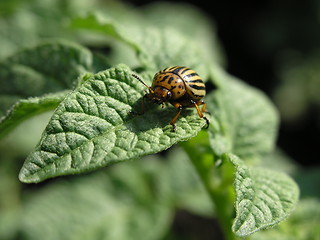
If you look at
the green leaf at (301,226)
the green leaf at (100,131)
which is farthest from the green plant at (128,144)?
the green leaf at (301,226)

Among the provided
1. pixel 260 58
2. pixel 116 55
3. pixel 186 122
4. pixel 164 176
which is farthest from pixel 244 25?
pixel 186 122

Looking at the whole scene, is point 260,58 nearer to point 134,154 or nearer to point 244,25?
point 244,25

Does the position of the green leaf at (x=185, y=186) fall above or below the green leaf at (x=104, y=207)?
above

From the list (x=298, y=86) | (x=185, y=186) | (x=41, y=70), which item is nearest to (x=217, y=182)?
(x=41, y=70)

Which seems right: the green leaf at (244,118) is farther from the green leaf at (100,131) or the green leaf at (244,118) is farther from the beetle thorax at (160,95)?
the green leaf at (100,131)

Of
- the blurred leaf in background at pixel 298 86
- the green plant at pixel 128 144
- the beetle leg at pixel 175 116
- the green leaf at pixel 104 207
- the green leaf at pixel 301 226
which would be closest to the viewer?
the green plant at pixel 128 144
